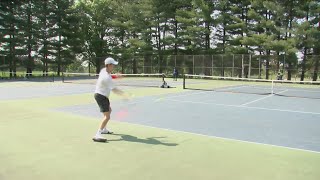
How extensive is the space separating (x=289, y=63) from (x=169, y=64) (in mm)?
13845

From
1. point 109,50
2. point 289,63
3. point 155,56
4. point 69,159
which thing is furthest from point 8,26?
point 69,159

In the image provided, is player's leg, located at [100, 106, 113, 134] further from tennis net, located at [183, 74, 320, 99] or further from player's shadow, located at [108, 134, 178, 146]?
tennis net, located at [183, 74, 320, 99]

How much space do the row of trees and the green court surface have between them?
96.7 ft

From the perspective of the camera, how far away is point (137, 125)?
891 centimetres

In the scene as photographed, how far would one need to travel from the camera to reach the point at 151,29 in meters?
46.1

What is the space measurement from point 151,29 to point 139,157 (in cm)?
4122

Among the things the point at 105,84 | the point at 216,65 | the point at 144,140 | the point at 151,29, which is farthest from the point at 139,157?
the point at 151,29

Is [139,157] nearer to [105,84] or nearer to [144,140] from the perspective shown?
[144,140]

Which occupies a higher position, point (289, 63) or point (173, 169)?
point (289, 63)

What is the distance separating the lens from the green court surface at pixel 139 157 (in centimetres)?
497

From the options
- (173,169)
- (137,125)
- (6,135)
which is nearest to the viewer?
(173,169)

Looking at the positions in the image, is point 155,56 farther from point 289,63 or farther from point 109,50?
point 289,63

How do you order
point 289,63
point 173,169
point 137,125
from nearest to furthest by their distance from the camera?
point 173,169, point 137,125, point 289,63

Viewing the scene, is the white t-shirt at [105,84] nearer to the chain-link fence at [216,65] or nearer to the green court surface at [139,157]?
the green court surface at [139,157]
